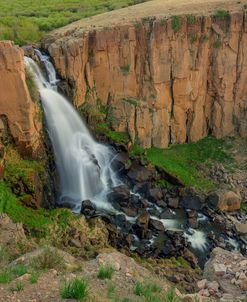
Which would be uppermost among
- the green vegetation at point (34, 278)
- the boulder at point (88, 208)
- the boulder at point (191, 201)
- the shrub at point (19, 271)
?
the green vegetation at point (34, 278)

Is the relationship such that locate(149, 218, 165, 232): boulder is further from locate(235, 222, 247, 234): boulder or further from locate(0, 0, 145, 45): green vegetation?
locate(0, 0, 145, 45): green vegetation

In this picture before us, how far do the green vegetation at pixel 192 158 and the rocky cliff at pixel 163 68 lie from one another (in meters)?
0.73

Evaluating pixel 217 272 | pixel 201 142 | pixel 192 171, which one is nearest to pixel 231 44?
pixel 201 142

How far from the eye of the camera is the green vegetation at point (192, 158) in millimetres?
26203

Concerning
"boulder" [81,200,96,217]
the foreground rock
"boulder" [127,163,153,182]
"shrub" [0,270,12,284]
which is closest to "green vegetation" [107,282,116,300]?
"shrub" [0,270,12,284]

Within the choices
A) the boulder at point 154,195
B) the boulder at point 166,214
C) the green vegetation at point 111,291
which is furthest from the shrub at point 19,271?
the boulder at point 154,195

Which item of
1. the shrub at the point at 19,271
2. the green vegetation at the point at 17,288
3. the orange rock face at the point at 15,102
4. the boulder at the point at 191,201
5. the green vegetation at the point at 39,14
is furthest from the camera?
the green vegetation at the point at 39,14

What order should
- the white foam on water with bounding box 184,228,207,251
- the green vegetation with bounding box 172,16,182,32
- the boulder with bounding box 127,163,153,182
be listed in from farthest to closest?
1. the green vegetation with bounding box 172,16,182,32
2. the boulder with bounding box 127,163,153,182
3. the white foam on water with bounding box 184,228,207,251

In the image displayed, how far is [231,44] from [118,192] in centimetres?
1188

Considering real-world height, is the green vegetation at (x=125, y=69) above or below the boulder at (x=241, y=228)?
above

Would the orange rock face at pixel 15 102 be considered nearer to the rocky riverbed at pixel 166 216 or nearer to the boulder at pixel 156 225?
the rocky riverbed at pixel 166 216

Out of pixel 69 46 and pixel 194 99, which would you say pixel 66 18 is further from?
pixel 194 99

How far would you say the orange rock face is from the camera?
2027cm

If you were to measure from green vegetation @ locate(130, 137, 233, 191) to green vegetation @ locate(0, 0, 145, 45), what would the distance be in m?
9.93
